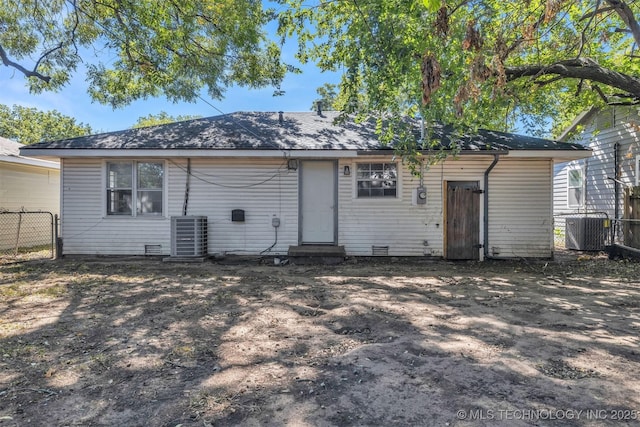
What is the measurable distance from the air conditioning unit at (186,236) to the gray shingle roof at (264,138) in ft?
5.43

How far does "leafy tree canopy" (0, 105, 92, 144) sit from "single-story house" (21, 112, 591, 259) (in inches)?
1101

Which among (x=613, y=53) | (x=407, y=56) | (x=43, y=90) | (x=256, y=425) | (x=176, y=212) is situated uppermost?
(x=613, y=53)

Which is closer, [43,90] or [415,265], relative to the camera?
[415,265]

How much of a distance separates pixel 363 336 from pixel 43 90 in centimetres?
1102

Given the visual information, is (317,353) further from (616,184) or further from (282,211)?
(616,184)

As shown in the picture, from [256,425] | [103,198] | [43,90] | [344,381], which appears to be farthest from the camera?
[43,90]

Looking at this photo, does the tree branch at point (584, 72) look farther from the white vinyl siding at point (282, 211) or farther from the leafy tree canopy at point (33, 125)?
the leafy tree canopy at point (33, 125)

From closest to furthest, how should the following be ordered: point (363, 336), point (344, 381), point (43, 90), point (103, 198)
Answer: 1. point (344, 381)
2. point (363, 336)
3. point (103, 198)
4. point (43, 90)

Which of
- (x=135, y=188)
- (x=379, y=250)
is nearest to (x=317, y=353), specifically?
(x=379, y=250)

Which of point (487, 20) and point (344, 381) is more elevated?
point (487, 20)

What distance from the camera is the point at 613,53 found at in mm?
10180

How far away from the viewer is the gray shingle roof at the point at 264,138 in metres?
8.49

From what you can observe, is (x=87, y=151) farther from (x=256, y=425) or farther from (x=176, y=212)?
(x=256, y=425)

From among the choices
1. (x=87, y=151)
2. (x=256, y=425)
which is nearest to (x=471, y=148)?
(x=256, y=425)
